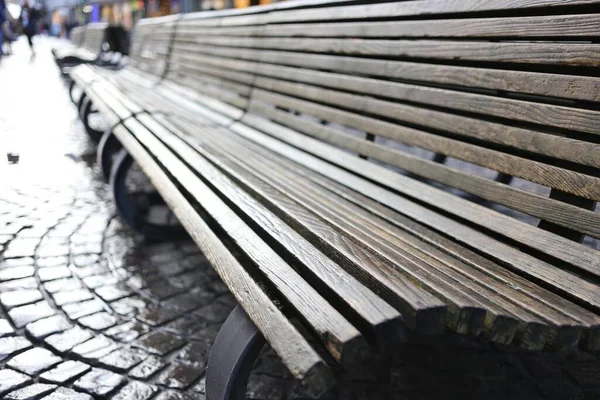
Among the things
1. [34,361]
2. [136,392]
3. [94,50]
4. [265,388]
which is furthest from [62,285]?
[94,50]

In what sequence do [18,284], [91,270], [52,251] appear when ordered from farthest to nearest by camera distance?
[52,251] < [91,270] < [18,284]

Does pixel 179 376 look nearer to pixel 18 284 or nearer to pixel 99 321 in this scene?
pixel 99 321

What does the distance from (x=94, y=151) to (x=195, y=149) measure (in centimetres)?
279

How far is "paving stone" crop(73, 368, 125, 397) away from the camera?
1.84 metres

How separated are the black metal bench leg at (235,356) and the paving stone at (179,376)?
0.60 meters

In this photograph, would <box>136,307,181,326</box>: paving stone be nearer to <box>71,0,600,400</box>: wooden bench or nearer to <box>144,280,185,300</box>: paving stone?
<box>144,280,185,300</box>: paving stone

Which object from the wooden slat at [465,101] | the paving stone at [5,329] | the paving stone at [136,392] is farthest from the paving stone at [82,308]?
the wooden slat at [465,101]

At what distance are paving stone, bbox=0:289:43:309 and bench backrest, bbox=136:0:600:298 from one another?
5.00ft

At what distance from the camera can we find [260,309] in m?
1.23

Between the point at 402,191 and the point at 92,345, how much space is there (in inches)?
55.6

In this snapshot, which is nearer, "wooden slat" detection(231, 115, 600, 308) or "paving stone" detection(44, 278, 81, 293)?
"wooden slat" detection(231, 115, 600, 308)

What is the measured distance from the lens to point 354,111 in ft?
8.41

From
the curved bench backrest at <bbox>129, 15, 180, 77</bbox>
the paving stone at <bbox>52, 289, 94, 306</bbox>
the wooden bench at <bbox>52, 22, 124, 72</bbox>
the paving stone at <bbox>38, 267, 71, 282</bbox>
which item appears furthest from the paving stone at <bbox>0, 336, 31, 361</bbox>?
the wooden bench at <bbox>52, 22, 124, 72</bbox>

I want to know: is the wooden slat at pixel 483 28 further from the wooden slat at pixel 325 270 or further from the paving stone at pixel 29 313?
the paving stone at pixel 29 313
